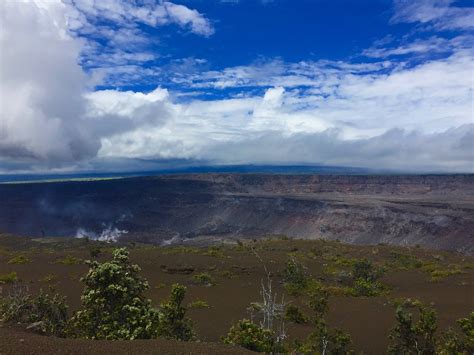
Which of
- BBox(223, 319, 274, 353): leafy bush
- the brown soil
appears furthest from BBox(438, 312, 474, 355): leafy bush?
the brown soil

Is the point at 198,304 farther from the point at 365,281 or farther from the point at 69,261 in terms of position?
the point at 69,261

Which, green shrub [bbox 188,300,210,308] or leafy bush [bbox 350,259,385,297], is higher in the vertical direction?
green shrub [bbox 188,300,210,308]

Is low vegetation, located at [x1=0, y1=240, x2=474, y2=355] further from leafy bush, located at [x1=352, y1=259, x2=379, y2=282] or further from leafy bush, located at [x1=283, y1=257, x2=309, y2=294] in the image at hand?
leafy bush, located at [x1=352, y1=259, x2=379, y2=282]

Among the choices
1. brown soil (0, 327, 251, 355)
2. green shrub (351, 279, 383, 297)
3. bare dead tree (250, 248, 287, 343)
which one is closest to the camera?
brown soil (0, 327, 251, 355)

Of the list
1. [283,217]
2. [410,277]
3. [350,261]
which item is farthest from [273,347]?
[283,217]

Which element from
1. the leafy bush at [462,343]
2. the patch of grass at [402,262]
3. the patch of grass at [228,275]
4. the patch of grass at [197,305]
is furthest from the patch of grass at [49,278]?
the patch of grass at [402,262]

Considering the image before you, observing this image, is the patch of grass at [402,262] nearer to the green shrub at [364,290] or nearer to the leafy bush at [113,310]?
the green shrub at [364,290]
